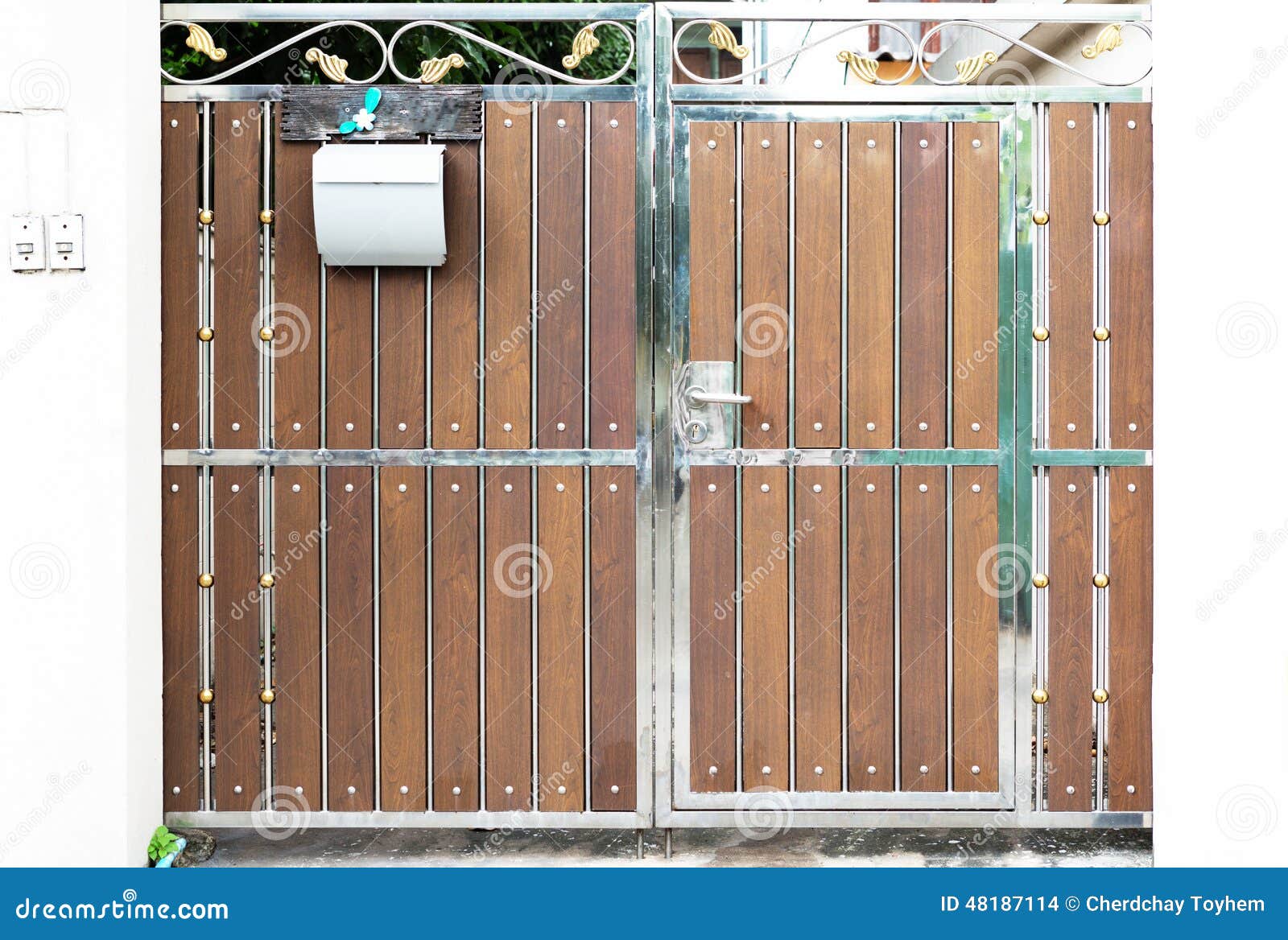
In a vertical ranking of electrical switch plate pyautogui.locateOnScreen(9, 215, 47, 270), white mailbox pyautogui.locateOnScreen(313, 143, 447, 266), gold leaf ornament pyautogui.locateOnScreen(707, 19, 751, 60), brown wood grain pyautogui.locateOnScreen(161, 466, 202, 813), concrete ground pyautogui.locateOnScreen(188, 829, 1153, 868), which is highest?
gold leaf ornament pyautogui.locateOnScreen(707, 19, 751, 60)

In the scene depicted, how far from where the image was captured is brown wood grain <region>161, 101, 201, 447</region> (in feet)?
9.50

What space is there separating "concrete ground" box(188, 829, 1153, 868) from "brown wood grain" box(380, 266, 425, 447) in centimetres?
118

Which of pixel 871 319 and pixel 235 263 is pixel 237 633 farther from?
pixel 871 319

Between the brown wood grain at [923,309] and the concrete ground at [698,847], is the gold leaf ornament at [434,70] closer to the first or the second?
the brown wood grain at [923,309]

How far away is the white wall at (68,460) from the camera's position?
258cm

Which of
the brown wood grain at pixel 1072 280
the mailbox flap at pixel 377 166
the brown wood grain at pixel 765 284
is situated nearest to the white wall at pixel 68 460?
the mailbox flap at pixel 377 166

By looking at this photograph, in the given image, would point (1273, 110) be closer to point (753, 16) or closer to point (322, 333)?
point (753, 16)

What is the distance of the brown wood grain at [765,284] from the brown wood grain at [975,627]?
580 millimetres

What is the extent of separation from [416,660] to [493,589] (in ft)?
0.98

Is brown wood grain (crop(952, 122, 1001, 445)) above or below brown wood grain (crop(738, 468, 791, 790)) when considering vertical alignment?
above

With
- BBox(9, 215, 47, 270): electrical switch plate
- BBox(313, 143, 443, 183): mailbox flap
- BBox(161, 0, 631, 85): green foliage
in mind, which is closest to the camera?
BBox(9, 215, 47, 270): electrical switch plate

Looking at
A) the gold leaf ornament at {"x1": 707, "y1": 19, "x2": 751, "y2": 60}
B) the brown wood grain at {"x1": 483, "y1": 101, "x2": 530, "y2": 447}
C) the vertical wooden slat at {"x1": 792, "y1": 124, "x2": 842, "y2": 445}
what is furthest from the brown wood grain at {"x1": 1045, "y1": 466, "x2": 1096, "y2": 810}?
the brown wood grain at {"x1": 483, "y1": 101, "x2": 530, "y2": 447}

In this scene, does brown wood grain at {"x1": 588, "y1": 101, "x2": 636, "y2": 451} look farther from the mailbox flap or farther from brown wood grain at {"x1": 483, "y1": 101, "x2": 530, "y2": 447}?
the mailbox flap

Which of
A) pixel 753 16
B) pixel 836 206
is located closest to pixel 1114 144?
pixel 836 206
